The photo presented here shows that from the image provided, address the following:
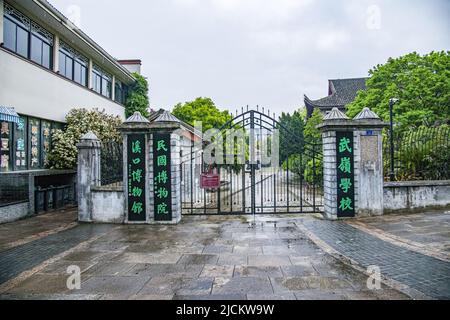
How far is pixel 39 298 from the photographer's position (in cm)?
A: 419

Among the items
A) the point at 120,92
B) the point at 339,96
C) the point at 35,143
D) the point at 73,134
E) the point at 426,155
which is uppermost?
the point at 339,96

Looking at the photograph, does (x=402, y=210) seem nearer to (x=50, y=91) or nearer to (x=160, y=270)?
(x=160, y=270)

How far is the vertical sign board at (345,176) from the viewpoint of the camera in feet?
29.6

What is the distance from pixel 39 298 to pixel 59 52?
13.1 metres

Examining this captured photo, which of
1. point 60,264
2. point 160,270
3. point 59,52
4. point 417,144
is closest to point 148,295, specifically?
point 160,270

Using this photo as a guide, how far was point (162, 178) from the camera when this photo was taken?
8891 mm

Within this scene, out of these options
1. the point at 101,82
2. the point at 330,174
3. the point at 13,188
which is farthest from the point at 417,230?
the point at 101,82

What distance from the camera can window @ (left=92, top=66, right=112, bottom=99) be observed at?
17750 millimetres

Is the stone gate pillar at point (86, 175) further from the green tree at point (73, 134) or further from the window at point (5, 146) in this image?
Result: the window at point (5, 146)

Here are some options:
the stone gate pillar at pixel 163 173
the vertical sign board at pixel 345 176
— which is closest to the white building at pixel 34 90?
the stone gate pillar at pixel 163 173

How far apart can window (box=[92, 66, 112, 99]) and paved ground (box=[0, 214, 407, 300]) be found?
12.1 m

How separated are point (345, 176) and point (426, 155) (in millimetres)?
3964

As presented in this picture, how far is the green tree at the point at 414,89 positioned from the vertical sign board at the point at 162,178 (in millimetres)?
13226

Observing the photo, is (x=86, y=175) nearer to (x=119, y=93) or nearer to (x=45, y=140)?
(x=45, y=140)
